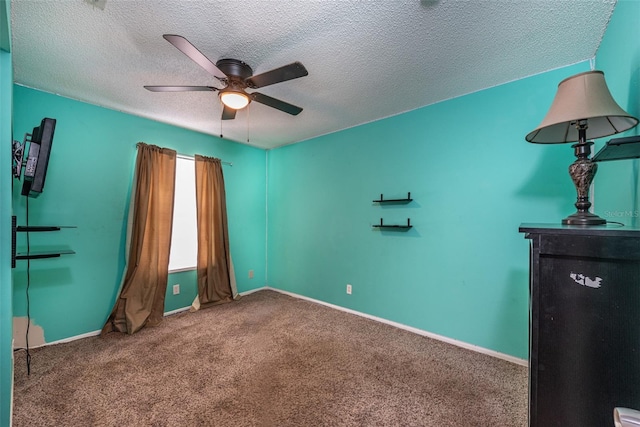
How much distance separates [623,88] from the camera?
1.34 m

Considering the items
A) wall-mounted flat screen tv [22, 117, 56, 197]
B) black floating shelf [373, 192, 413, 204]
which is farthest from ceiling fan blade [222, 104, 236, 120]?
black floating shelf [373, 192, 413, 204]

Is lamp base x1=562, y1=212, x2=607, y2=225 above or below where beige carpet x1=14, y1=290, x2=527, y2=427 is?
above

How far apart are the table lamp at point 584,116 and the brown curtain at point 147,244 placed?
342 centimetres

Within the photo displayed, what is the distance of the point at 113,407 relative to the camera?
5.24 feet

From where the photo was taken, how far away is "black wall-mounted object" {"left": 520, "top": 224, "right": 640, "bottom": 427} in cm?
64

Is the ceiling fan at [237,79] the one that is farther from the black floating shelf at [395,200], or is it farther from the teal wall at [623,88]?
the teal wall at [623,88]

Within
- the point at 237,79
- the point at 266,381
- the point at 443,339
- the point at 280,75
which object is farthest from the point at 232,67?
the point at 443,339

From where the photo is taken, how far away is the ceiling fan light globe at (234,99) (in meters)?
1.84

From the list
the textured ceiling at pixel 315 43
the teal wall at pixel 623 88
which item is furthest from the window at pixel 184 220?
the teal wall at pixel 623 88

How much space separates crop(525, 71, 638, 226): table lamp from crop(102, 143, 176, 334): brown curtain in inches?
135

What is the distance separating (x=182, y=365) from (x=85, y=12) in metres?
2.47

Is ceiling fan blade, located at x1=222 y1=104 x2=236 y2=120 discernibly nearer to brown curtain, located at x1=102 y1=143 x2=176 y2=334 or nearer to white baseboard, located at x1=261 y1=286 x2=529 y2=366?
brown curtain, located at x1=102 y1=143 x2=176 y2=334

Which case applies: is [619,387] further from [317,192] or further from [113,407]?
[317,192]

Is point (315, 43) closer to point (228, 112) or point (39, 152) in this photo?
point (228, 112)
